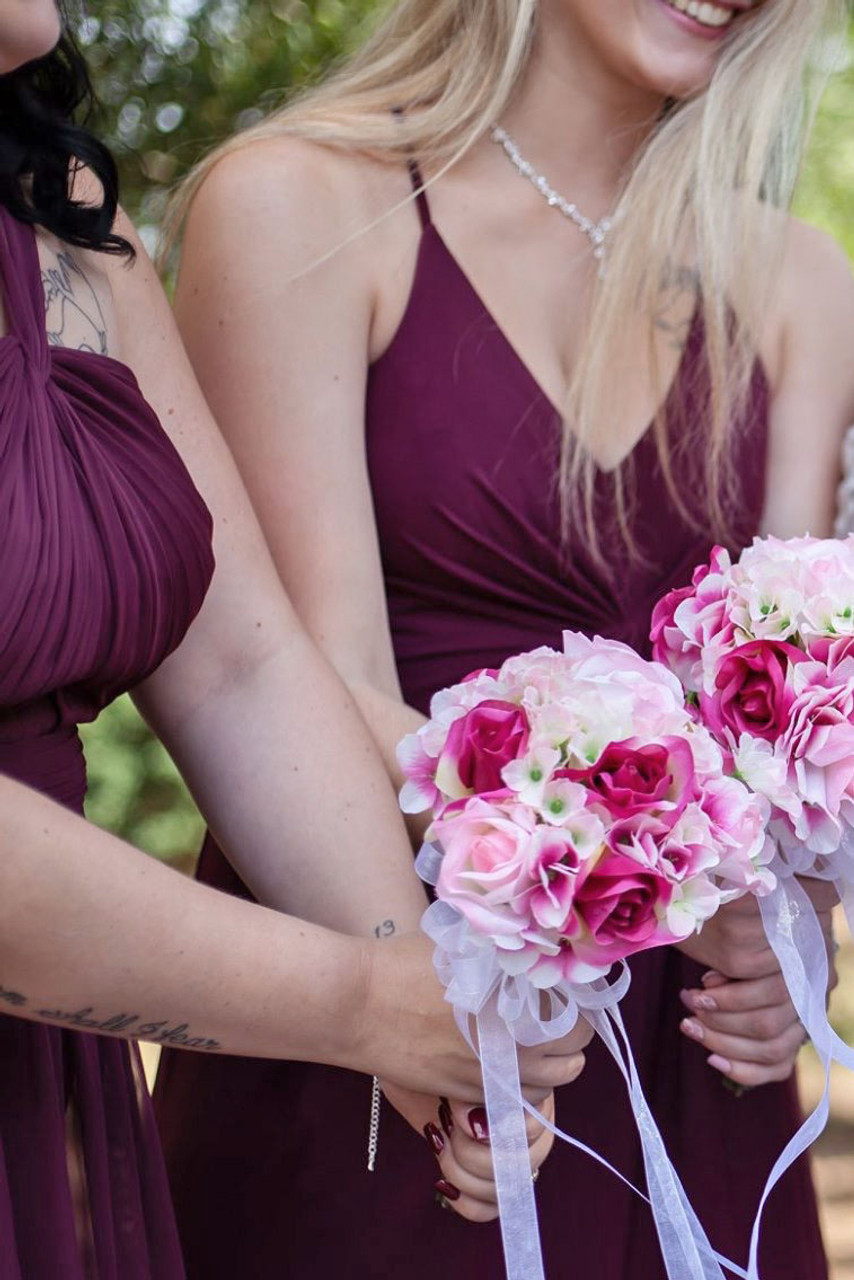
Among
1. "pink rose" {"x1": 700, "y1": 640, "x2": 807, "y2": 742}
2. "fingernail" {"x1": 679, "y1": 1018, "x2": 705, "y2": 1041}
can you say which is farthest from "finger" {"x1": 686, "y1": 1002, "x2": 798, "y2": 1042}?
"pink rose" {"x1": 700, "y1": 640, "x2": 807, "y2": 742}

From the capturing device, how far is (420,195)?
2545 millimetres

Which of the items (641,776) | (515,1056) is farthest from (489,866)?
(515,1056)

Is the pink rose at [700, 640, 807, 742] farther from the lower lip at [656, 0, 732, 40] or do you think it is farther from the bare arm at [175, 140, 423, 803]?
the lower lip at [656, 0, 732, 40]

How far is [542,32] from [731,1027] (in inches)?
60.2

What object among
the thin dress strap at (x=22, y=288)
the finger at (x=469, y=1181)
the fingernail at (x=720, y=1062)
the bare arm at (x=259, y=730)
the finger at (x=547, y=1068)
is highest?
the thin dress strap at (x=22, y=288)

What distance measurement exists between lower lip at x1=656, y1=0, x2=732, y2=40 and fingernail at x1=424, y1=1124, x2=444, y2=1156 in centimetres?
162

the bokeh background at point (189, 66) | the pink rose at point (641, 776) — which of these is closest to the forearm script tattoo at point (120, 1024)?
the pink rose at point (641, 776)

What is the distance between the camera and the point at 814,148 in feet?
15.8

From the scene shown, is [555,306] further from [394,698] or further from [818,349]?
[394,698]

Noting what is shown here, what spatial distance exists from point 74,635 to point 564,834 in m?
0.56

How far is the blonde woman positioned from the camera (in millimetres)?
2279

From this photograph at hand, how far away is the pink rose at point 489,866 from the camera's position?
1489mm

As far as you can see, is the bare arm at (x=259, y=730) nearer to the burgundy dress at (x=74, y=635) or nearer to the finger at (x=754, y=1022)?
the burgundy dress at (x=74, y=635)

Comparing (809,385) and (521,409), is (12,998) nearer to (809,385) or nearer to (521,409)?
(521,409)
